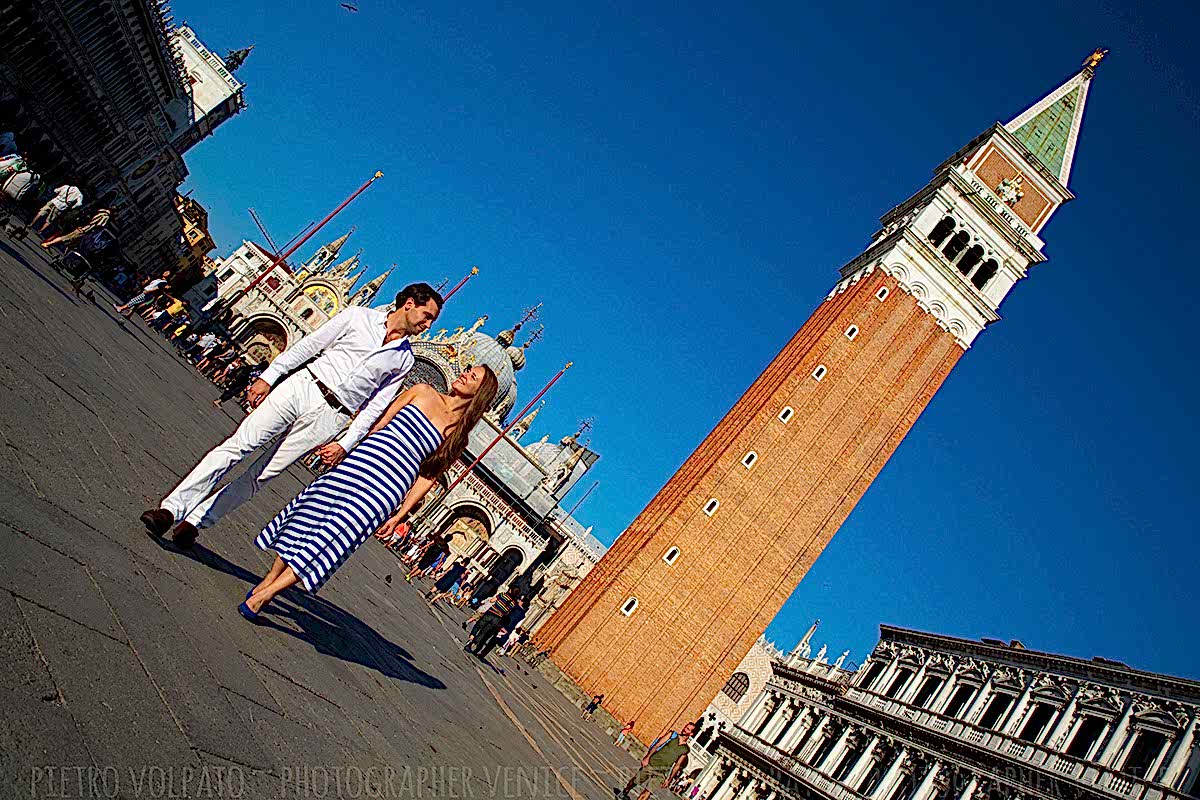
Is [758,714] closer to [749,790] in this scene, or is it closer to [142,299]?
[749,790]

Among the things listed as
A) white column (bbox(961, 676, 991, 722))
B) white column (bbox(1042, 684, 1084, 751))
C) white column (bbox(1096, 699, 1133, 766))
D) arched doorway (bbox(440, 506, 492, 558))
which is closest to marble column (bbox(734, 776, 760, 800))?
white column (bbox(961, 676, 991, 722))

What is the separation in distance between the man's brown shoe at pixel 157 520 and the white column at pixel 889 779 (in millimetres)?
22596

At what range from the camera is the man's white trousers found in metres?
4.91

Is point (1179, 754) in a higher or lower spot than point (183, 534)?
higher

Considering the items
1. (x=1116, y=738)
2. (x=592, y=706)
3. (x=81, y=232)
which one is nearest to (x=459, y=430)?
(x=81, y=232)

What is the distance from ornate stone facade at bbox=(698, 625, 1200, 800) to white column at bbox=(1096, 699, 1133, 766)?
0.02 m

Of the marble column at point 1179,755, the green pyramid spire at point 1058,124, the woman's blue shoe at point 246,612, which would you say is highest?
the green pyramid spire at point 1058,124

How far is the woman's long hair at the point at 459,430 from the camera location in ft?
18.5

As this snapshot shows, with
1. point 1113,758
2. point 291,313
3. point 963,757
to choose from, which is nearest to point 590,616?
point 963,757

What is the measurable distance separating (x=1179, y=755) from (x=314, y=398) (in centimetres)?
1876

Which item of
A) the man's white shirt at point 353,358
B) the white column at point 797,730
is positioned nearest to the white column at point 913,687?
the white column at point 797,730

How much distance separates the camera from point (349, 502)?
5027 millimetres

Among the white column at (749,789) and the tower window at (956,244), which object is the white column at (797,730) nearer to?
the white column at (749,789)

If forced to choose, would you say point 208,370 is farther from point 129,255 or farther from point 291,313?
point 291,313
